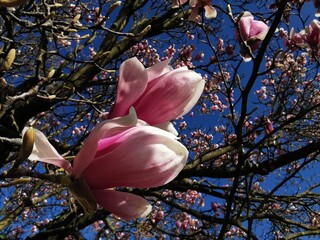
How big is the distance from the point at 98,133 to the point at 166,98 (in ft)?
0.47

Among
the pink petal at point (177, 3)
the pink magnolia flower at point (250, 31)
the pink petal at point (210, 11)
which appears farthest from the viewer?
the pink petal at point (177, 3)

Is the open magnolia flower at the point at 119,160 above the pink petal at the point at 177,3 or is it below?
below

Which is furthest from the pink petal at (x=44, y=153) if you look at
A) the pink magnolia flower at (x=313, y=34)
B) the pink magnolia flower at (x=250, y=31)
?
the pink magnolia flower at (x=313, y=34)

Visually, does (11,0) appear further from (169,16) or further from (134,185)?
(169,16)

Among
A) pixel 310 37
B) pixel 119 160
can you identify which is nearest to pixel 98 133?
pixel 119 160

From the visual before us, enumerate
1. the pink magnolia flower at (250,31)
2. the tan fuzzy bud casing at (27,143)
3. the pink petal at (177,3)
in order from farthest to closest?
the pink petal at (177,3)
the pink magnolia flower at (250,31)
the tan fuzzy bud casing at (27,143)

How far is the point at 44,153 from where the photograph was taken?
0.63 m

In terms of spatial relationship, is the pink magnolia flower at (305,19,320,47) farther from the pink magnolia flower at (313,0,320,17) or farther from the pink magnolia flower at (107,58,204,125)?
the pink magnolia flower at (107,58,204,125)

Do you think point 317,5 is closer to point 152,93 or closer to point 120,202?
point 152,93

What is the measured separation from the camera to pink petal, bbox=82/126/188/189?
59cm

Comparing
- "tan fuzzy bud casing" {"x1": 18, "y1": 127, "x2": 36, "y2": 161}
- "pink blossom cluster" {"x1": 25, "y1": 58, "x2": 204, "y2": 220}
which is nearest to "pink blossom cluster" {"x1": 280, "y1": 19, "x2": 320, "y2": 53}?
"pink blossom cluster" {"x1": 25, "y1": 58, "x2": 204, "y2": 220}

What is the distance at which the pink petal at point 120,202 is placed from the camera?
642 mm

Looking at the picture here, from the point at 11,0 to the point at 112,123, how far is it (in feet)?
0.80

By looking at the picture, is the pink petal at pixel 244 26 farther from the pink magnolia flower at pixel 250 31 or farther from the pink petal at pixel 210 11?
the pink petal at pixel 210 11
